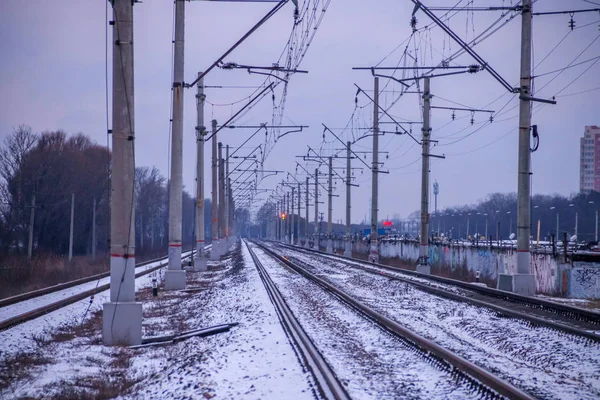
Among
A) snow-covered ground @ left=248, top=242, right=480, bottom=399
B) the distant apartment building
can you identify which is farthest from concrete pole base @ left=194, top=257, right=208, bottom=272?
the distant apartment building

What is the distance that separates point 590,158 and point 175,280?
168 m

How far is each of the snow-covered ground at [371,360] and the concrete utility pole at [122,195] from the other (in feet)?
11.7

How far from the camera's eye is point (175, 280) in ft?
83.0

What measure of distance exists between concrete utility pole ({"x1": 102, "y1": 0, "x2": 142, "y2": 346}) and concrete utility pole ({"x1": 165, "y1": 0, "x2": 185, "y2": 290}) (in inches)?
417

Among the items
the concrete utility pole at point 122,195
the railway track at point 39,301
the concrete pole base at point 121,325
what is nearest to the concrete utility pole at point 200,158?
the railway track at point 39,301

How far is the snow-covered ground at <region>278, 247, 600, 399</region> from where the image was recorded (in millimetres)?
9148

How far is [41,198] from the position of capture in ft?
191

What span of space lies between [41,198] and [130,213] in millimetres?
48774

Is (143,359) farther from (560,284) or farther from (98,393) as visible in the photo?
(560,284)

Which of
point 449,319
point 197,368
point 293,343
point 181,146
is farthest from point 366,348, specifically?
point 181,146

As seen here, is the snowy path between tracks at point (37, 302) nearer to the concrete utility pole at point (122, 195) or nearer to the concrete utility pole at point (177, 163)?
the concrete utility pole at point (177, 163)

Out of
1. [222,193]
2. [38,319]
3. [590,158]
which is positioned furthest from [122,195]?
[590,158]

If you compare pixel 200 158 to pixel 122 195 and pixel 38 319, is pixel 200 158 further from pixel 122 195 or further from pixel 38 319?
pixel 122 195

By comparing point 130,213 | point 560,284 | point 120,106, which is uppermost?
point 120,106
